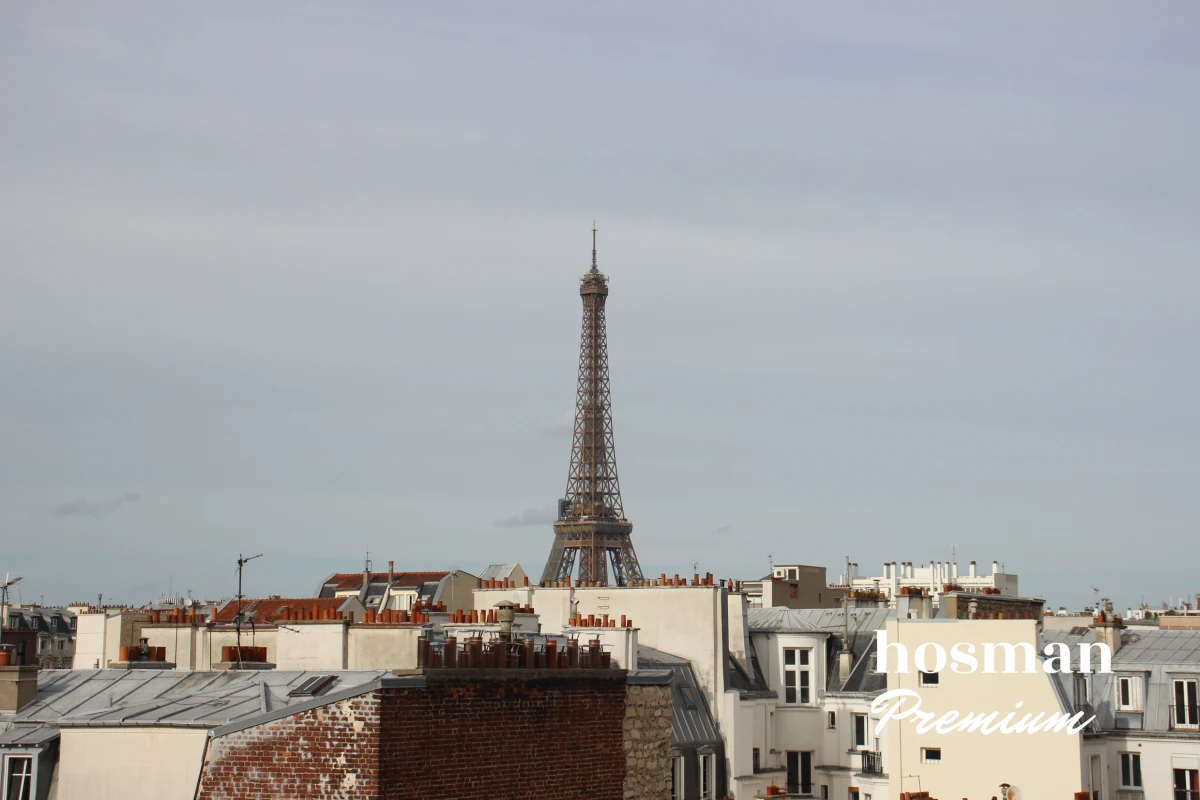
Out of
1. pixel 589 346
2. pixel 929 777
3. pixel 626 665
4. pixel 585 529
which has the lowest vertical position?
pixel 929 777

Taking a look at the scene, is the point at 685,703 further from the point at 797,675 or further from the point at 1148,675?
the point at 1148,675

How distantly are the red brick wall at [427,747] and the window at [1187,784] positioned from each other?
22168 mm

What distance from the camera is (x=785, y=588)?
61.6 metres

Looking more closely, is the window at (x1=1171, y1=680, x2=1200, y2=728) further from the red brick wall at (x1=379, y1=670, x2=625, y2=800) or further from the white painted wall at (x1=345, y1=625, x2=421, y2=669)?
the white painted wall at (x1=345, y1=625, x2=421, y2=669)

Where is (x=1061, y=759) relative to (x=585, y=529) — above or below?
below

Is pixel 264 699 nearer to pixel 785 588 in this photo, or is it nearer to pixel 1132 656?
pixel 1132 656

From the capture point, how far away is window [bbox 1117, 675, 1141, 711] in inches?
1644

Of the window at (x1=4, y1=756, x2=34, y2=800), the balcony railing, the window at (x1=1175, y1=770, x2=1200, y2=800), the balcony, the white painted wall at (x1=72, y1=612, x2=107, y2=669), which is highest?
the white painted wall at (x1=72, y1=612, x2=107, y2=669)

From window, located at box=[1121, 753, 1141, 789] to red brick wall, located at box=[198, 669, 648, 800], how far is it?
2185 centimetres

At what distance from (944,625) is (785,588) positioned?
21.5 meters

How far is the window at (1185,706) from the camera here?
40625 millimetres

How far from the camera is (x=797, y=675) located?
44.8 meters

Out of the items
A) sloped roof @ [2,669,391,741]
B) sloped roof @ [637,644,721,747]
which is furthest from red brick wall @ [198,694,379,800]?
sloped roof @ [637,644,721,747]

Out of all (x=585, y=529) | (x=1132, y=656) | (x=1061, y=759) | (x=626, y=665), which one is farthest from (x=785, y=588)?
(x=585, y=529)
